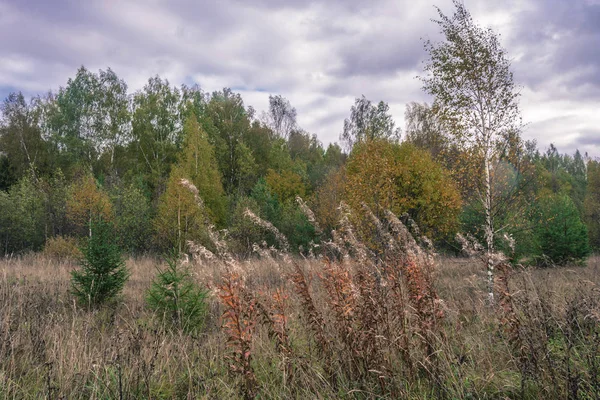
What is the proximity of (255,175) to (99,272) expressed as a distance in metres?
28.5

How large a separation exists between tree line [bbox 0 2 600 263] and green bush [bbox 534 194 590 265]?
0.17 feet

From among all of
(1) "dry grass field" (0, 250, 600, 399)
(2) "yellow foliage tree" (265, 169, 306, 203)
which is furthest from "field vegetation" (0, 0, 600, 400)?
(2) "yellow foliage tree" (265, 169, 306, 203)

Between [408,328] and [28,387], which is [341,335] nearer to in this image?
[408,328]

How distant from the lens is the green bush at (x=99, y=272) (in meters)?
8.27

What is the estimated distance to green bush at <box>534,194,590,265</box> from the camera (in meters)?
15.9

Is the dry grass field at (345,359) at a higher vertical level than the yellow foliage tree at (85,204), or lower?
lower

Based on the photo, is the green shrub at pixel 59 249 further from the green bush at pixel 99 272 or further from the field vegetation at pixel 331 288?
the green bush at pixel 99 272

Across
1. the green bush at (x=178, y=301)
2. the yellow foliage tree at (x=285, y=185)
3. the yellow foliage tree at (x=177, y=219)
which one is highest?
the yellow foliage tree at (x=285, y=185)

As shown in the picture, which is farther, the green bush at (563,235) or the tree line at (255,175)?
the green bush at (563,235)

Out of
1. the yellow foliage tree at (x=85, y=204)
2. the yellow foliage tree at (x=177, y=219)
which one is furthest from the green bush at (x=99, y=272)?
the yellow foliage tree at (x=85, y=204)

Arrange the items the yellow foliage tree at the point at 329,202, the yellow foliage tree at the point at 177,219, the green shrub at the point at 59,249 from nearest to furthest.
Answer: the green shrub at the point at 59,249 < the yellow foliage tree at the point at 177,219 < the yellow foliage tree at the point at 329,202

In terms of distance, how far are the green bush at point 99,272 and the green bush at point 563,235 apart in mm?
15089

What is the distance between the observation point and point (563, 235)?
15922 millimetres

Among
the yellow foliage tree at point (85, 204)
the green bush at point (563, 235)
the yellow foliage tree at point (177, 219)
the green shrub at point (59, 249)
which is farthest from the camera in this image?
the yellow foliage tree at point (177, 219)
